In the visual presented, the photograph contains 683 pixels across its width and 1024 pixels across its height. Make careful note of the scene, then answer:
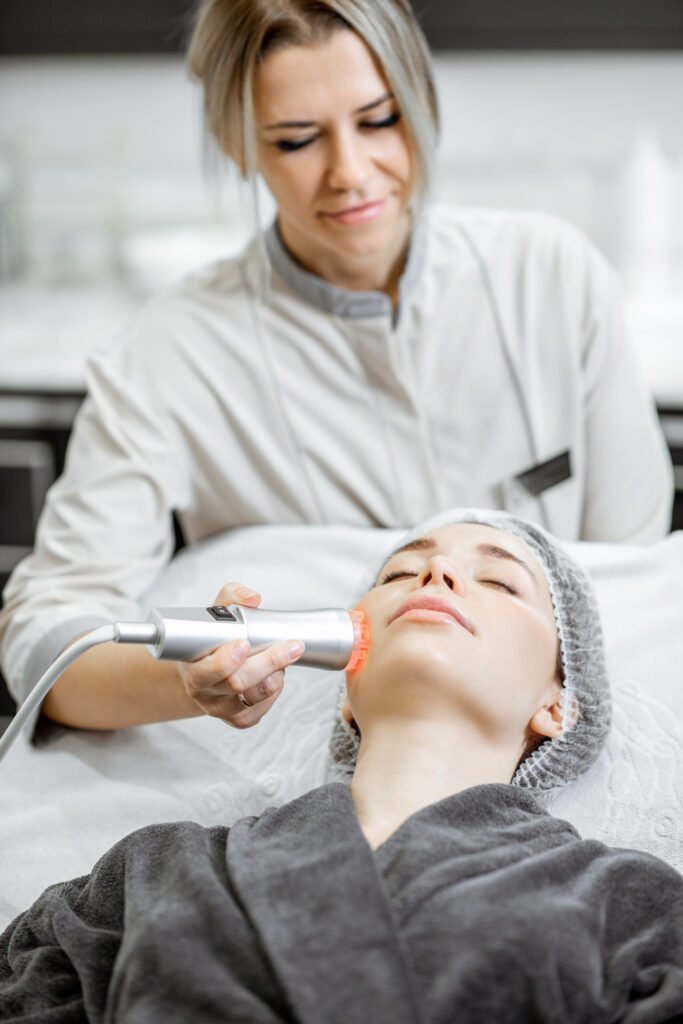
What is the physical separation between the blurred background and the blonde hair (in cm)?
89

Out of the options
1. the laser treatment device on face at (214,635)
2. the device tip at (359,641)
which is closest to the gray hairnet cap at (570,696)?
the device tip at (359,641)

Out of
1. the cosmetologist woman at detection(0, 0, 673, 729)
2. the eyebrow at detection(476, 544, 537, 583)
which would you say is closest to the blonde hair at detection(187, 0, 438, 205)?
the cosmetologist woman at detection(0, 0, 673, 729)

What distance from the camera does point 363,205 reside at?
1703 millimetres

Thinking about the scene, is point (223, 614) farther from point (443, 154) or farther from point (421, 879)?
point (443, 154)

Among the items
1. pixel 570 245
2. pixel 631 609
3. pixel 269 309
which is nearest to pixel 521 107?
pixel 570 245

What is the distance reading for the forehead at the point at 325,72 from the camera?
1.62m

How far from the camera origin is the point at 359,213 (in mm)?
1710

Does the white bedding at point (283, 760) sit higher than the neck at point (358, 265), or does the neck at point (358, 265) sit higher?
the neck at point (358, 265)

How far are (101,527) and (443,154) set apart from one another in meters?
1.65

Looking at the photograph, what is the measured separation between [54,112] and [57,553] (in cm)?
184

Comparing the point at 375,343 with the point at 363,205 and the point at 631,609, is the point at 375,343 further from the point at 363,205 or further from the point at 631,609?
the point at 631,609

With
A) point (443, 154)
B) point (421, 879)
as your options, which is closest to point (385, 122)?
point (421, 879)

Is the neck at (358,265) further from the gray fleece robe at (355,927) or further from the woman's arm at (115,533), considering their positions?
the gray fleece robe at (355,927)

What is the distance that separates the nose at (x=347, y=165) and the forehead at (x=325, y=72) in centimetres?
5
